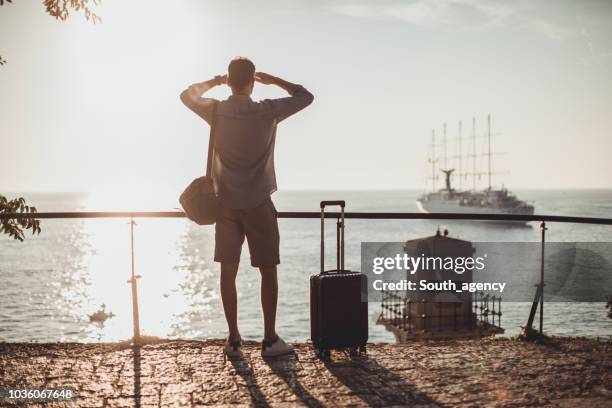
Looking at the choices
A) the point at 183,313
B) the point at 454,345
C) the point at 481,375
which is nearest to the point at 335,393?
the point at 481,375

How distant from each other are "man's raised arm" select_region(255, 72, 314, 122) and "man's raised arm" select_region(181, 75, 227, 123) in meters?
0.32

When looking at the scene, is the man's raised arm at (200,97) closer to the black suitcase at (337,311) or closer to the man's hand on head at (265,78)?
the man's hand on head at (265,78)

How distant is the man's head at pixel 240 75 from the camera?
4.00 metres

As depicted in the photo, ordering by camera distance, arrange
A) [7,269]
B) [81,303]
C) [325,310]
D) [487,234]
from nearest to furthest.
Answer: [325,310] → [81,303] → [7,269] → [487,234]

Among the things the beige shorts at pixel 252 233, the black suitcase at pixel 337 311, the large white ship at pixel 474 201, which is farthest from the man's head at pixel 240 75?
the large white ship at pixel 474 201

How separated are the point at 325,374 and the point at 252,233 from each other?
1155mm

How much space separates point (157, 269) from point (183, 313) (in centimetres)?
3722

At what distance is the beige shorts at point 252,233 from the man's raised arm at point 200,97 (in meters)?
0.75

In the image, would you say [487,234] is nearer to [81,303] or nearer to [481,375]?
[81,303]

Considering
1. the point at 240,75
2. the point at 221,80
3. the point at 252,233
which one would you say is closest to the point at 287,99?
the point at 240,75

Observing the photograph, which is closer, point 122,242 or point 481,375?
point 481,375

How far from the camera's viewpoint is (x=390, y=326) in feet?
82.8

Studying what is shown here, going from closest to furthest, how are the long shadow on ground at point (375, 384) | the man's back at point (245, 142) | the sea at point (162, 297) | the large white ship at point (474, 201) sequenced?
1. the long shadow on ground at point (375, 384)
2. the man's back at point (245, 142)
3. the sea at point (162, 297)
4. the large white ship at point (474, 201)

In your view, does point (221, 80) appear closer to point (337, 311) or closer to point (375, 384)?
point (337, 311)
